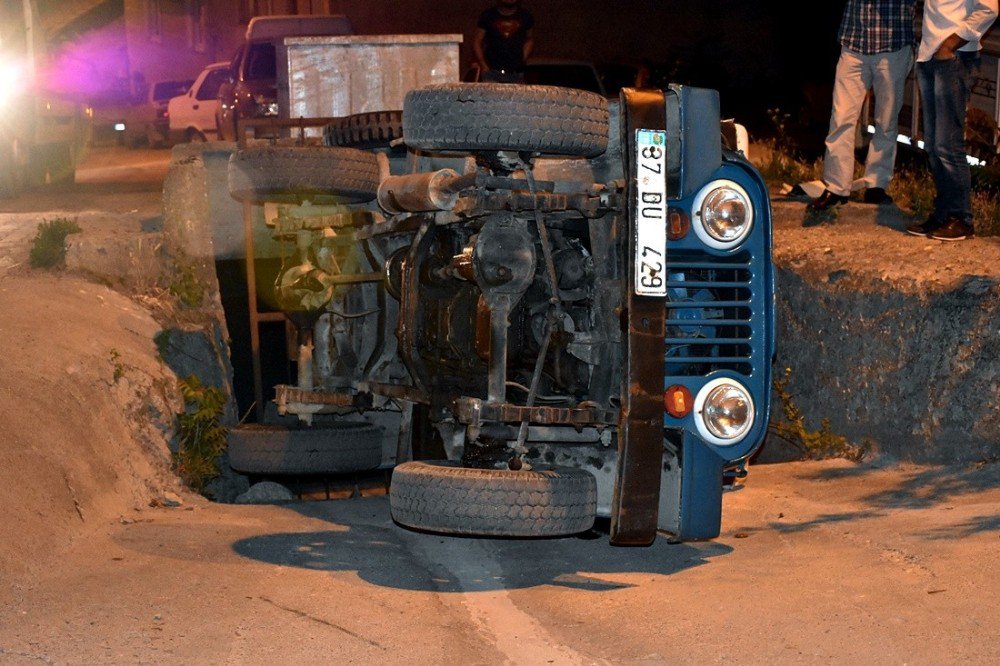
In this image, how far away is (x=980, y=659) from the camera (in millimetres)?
4133

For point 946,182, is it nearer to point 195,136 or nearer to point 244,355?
point 244,355

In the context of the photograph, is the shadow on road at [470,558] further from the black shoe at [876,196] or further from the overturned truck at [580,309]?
the black shoe at [876,196]

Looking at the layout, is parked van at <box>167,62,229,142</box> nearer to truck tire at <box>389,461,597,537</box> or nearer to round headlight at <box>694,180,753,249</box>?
round headlight at <box>694,180,753,249</box>

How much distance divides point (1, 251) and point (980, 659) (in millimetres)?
7608

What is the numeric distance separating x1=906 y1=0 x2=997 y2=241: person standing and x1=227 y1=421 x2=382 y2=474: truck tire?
3681mm

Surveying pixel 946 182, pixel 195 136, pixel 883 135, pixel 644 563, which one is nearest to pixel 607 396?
pixel 644 563

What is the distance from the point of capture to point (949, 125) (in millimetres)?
7941

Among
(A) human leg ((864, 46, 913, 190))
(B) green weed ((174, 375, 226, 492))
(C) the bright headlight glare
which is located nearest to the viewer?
(B) green weed ((174, 375, 226, 492))

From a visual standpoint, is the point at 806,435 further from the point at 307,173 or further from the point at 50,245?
the point at 50,245

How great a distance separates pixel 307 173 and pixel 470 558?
2.01 m

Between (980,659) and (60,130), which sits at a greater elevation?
(60,130)

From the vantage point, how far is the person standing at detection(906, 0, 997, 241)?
776 cm

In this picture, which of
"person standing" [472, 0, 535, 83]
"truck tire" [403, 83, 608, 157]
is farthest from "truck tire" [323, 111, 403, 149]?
"person standing" [472, 0, 535, 83]

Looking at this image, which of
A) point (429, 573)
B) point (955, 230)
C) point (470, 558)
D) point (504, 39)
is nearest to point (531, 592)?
point (429, 573)
